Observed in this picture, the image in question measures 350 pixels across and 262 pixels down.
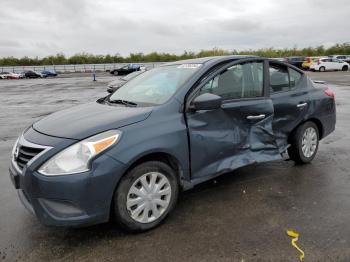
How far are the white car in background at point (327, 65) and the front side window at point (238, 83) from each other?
3624cm

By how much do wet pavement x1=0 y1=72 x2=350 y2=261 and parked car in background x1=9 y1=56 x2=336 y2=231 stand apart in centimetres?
26

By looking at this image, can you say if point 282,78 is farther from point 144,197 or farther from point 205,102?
point 144,197

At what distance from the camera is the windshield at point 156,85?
382 centimetres

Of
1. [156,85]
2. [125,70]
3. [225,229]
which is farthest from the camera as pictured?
[125,70]

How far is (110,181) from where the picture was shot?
2.99 metres

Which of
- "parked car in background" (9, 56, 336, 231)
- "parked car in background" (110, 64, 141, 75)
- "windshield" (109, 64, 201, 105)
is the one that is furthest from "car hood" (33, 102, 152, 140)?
"parked car in background" (110, 64, 141, 75)

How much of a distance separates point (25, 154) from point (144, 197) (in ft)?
3.72

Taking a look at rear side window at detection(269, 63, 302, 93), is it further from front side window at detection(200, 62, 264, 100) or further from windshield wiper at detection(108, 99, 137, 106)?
windshield wiper at detection(108, 99, 137, 106)

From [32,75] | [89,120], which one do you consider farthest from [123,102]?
[32,75]

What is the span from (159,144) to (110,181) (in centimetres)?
57

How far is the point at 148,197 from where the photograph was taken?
10.8 ft

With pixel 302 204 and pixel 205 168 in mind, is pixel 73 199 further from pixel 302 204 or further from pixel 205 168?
pixel 302 204

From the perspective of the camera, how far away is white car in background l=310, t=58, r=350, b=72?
123 ft

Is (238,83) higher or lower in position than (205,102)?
higher
